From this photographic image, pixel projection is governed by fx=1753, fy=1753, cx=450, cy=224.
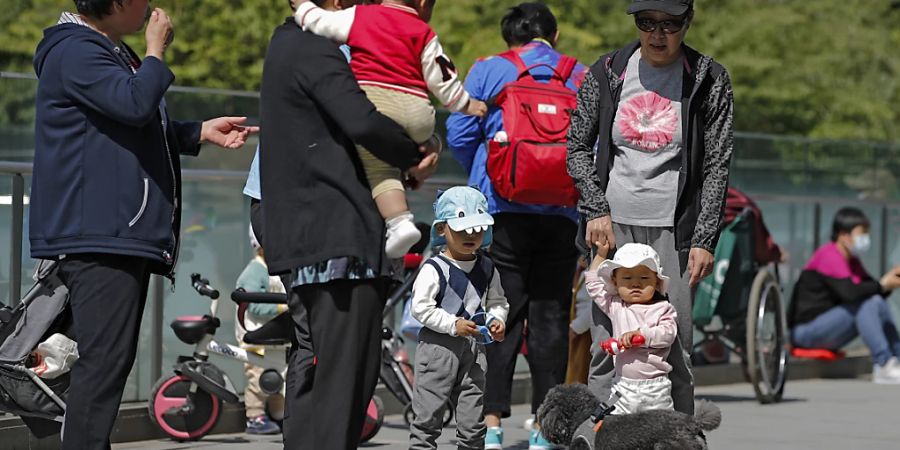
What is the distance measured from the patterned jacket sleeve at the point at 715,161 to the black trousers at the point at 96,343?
226 centimetres

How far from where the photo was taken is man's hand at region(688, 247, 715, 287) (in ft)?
21.7

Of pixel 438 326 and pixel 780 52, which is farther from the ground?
pixel 780 52

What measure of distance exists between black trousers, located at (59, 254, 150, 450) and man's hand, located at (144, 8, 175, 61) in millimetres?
677

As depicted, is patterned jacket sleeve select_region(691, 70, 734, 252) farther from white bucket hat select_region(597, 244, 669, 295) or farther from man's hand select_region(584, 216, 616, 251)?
man's hand select_region(584, 216, 616, 251)

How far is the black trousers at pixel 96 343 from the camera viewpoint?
18.3ft

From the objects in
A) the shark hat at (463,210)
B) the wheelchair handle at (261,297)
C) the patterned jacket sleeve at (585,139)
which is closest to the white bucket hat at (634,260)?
the patterned jacket sleeve at (585,139)

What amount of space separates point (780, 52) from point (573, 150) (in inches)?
798

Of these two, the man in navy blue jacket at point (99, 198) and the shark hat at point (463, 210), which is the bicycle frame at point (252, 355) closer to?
the shark hat at point (463, 210)

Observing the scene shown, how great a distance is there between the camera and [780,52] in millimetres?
26578

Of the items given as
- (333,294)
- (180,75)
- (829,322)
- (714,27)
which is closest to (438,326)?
(333,294)

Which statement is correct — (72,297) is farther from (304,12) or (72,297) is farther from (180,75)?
(180,75)

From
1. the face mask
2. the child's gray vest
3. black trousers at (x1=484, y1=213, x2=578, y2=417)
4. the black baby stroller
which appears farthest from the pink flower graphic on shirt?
the face mask

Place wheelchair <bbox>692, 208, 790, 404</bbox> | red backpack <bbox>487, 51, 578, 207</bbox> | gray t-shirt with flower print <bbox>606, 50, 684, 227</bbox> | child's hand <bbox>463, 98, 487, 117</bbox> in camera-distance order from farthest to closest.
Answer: wheelchair <bbox>692, 208, 790, 404</bbox>
red backpack <bbox>487, 51, 578, 207</bbox>
gray t-shirt with flower print <bbox>606, 50, 684, 227</bbox>
child's hand <bbox>463, 98, 487, 117</bbox>

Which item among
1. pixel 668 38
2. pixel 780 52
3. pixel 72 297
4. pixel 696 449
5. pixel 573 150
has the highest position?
pixel 780 52
